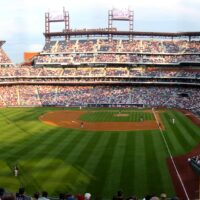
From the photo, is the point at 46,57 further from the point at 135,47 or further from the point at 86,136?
the point at 86,136

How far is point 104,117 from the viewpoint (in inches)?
2576

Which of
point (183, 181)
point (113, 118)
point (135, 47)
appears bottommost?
point (113, 118)

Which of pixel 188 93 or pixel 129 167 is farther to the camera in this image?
pixel 188 93

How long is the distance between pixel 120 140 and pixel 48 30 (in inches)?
2909

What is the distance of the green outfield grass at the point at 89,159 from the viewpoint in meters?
26.9

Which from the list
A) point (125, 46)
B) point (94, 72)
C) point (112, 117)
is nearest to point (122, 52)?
point (125, 46)

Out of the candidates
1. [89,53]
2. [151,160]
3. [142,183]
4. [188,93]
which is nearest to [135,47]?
[89,53]

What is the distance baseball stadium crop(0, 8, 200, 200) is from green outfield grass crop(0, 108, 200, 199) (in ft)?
0.27

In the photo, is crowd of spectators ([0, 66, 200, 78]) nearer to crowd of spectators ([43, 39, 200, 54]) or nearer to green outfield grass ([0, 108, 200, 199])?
crowd of spectators ([43, 39, 200, 54])

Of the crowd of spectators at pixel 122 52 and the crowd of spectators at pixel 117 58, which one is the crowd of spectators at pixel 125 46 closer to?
the crowd of spectators at pixel 122 52

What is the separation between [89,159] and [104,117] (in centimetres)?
3161

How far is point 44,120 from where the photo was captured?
6075 centimetres

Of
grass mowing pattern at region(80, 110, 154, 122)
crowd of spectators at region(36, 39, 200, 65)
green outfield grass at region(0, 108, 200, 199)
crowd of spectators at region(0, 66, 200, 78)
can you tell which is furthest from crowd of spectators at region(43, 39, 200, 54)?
green outfield grass at region(0, 108, 200, 199)

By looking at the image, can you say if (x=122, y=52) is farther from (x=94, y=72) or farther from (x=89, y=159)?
(x=89, y=159)
